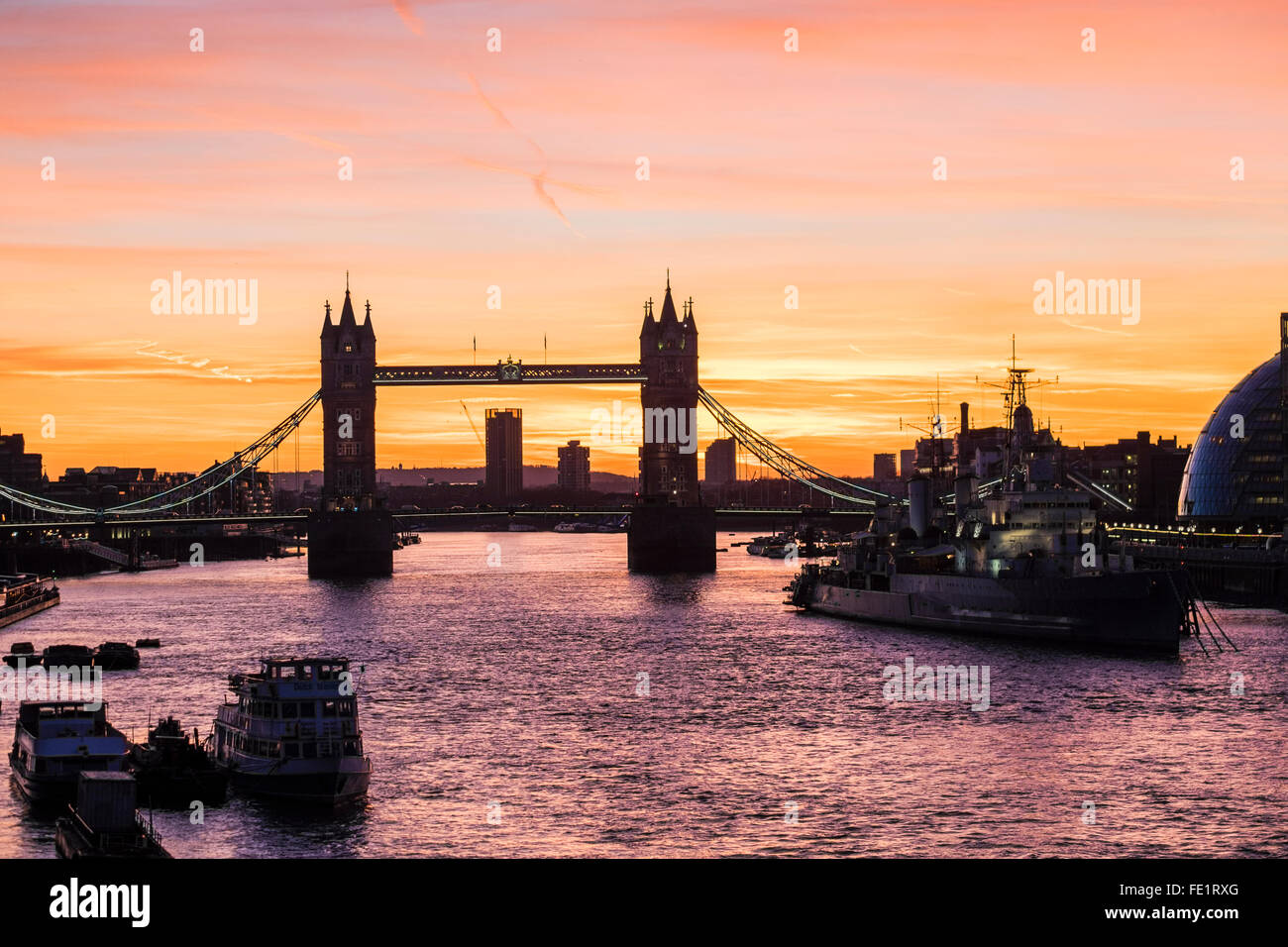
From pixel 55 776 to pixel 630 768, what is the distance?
14.3 m

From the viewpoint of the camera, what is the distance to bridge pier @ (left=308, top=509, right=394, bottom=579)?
148 meters

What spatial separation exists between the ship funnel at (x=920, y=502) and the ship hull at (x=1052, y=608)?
13.2 meters

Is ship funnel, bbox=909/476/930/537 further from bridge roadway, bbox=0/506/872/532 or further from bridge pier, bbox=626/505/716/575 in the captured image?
bridge pier, bbox=626/505/716/575

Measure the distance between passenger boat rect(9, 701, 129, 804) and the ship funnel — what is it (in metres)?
66.4

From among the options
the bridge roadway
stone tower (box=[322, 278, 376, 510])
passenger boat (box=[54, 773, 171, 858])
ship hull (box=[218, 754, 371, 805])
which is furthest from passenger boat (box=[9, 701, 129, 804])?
stone tower (box=[322, 278, 376, 510])

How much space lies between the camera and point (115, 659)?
220 ft

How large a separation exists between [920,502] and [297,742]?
6745 cm

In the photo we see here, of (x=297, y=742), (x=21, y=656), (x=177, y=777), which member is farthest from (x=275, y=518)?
(x=297, y=742)

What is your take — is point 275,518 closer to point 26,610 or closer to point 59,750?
point 26,610

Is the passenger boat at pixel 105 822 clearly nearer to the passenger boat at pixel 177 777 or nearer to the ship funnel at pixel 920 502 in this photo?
the passenger boat at pixel 177 777

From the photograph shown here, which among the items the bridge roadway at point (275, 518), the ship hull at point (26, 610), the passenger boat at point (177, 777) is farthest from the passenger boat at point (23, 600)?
the passenger boat at point (177, 777)
